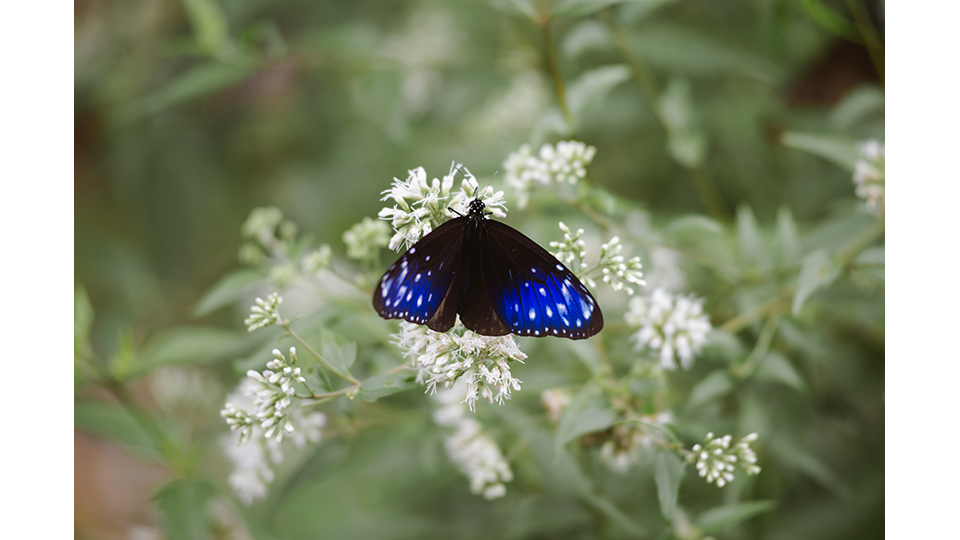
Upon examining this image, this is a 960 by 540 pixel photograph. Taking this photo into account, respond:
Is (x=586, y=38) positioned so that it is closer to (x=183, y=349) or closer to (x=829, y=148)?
(x=829, y=148)

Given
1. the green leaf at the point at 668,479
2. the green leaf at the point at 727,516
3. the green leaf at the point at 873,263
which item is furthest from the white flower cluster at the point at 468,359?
the green leaf at the point at 873,263

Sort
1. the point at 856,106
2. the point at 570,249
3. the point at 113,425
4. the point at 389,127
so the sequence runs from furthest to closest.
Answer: the point at 389,127 < the point at 856,106 < the point at 113,425 < the point at 570,249

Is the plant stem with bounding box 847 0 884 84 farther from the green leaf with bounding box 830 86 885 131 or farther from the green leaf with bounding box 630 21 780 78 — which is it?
the green leaf with bounding box 630 21 780 78

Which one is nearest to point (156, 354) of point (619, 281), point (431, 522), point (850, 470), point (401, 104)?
point (431, 522)

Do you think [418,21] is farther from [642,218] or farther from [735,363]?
[735,363]

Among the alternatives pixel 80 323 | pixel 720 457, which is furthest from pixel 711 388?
pixel 80 323

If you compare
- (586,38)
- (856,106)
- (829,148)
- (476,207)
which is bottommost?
Result: (476,207)

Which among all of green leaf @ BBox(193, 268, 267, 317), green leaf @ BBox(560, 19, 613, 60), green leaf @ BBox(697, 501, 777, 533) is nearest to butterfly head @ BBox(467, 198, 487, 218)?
green leaf @ BBox(193, 268, 267, 317)
